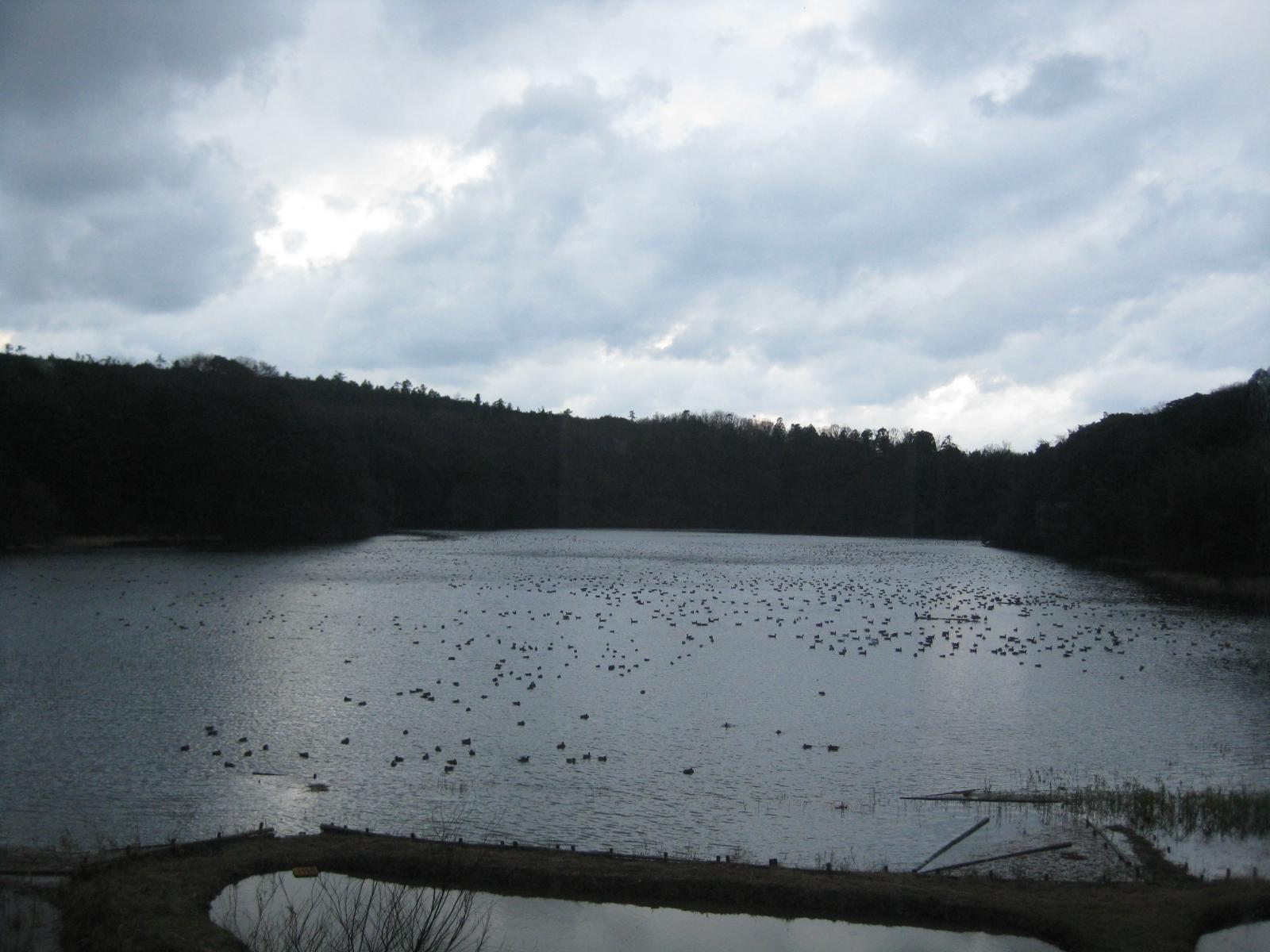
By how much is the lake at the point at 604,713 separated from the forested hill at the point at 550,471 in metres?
20.7

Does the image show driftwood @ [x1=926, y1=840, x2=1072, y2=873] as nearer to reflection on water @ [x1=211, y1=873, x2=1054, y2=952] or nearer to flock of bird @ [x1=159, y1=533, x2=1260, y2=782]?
reflection on water @ [x1=211, y1=873, x2=1054, y2=952]

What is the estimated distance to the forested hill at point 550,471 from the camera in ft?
182

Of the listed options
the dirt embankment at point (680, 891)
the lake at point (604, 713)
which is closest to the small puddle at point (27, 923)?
the dirt embankment at point (680, 891)

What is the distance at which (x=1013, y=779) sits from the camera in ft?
46.5

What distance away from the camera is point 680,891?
29.9 feet

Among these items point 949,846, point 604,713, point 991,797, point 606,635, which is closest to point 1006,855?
point 949,846

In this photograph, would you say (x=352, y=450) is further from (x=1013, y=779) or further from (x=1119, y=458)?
(x=1013, y=779)

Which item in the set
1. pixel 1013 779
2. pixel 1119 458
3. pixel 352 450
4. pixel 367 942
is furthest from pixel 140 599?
pixel 1119 458

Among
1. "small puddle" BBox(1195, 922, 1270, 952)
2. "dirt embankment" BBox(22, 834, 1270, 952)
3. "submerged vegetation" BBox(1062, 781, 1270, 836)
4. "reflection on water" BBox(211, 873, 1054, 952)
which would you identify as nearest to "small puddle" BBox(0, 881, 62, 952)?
"dirt embankment" BBox(22, 834, 1270, 952)

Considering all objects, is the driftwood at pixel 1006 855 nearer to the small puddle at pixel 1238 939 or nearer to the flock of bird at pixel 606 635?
the small puddle at pixel 1238 939

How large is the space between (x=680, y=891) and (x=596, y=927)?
0.86 m

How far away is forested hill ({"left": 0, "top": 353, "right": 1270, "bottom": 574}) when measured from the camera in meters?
55.4

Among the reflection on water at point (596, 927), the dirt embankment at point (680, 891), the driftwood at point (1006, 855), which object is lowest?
the reflection on water at point (596, 927)

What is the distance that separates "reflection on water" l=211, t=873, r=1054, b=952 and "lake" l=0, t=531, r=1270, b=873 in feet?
5.74
